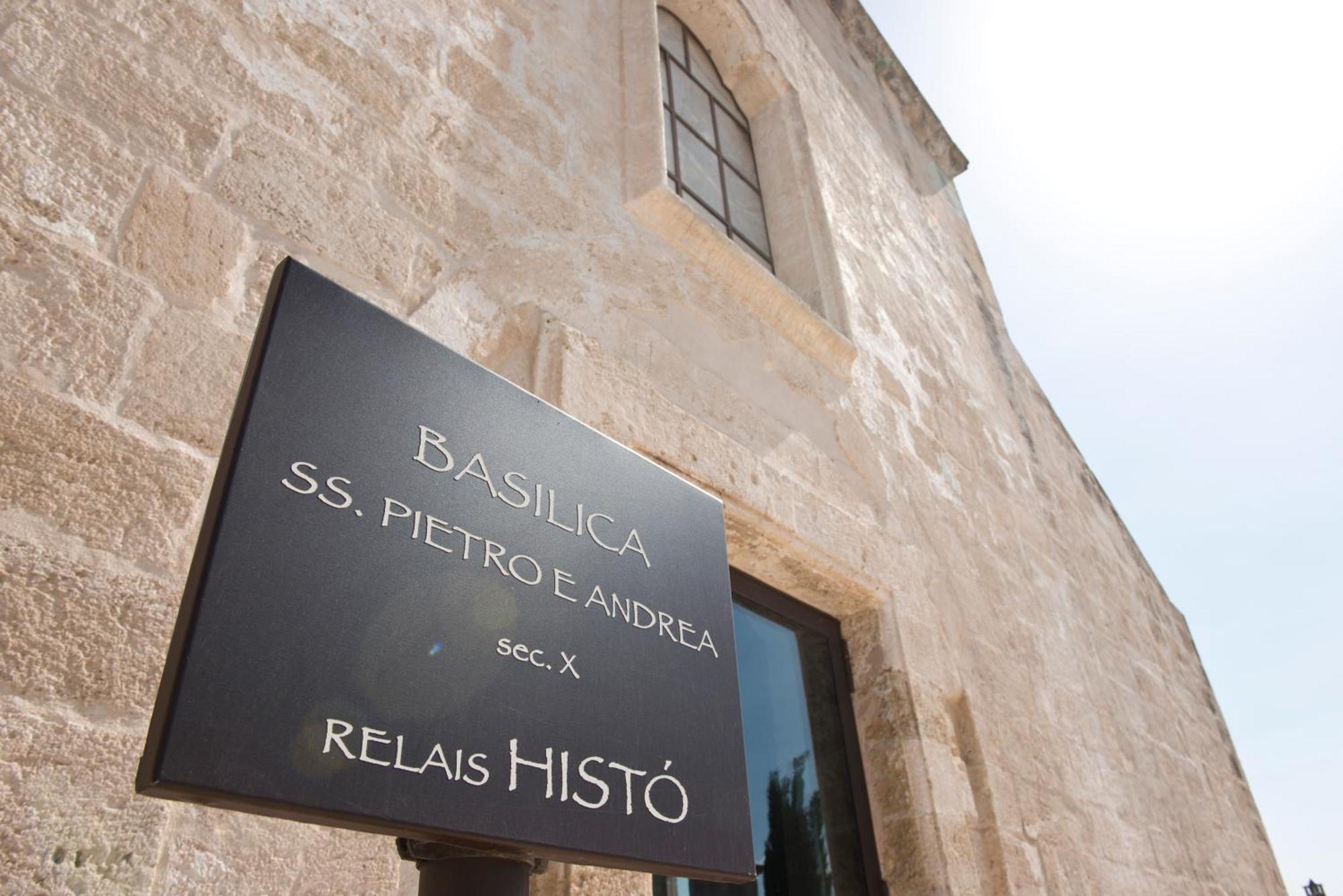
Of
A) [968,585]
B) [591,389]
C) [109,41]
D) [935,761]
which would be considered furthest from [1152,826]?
[109,41]

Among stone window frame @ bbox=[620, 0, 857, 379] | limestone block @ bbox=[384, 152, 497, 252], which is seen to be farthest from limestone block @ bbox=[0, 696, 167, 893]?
stone window frame @ bbox=[620, 0, 857, 379]

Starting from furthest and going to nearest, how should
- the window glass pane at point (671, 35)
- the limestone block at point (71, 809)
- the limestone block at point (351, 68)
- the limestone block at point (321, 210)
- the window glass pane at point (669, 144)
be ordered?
1. the window glass pane at point (671, 35)
2. the window glass pane at point (669, 144)
3. the limestone block at point (351, 68)
4. the limestone block at point (321, 210)
5. the limestone block at point (71, 809)

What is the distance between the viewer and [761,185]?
4055 mm

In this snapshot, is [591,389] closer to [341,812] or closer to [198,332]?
[198,332]

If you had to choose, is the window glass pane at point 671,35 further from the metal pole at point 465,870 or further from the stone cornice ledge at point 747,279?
the metal pole at point 465,870

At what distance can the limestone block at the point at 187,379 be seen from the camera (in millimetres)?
1324

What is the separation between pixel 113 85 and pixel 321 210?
376mm

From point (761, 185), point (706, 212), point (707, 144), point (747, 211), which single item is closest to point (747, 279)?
point (706, 212)

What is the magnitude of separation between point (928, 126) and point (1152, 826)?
474 cm

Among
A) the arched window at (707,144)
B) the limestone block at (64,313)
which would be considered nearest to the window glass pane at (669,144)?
the arched window at (707,144)

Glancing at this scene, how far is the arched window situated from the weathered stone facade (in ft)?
0.38

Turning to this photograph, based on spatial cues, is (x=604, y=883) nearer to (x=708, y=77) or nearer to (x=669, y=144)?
(x=669, y=144)

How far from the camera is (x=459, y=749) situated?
0.85 m

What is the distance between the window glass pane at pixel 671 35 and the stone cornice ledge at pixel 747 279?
1481 millimetres
